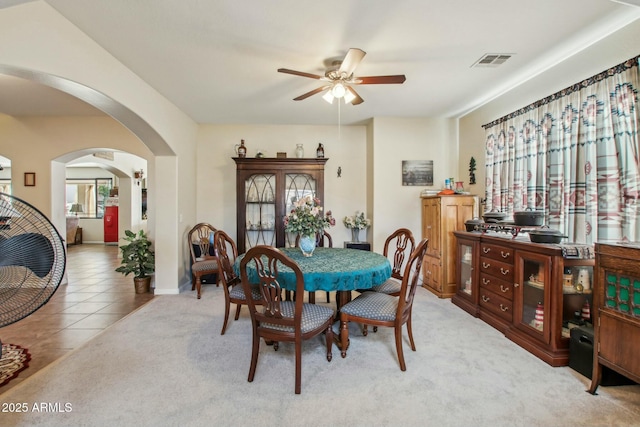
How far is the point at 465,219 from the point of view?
12.2 feet

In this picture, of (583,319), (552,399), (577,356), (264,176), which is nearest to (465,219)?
(583,319)

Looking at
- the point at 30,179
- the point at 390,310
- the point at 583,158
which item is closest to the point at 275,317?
the point at 390,310

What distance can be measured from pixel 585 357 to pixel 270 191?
12.8 ft

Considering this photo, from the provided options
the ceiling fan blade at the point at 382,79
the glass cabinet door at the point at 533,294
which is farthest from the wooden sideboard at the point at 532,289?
the ceiling fan blade at the point at 382,79

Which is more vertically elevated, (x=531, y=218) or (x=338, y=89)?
(x=338, y=89)

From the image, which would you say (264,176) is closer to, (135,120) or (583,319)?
(135,120)

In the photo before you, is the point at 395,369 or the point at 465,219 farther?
the point at 465,219

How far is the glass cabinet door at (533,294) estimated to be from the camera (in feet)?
7.25

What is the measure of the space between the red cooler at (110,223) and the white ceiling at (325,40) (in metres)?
6.15

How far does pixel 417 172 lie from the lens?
4328mm

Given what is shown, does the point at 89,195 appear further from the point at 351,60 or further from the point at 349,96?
the point at 351,60

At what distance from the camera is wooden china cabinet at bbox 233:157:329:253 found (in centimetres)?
429

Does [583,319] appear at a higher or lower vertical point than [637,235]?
lower

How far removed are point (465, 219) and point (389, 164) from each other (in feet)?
4.43
